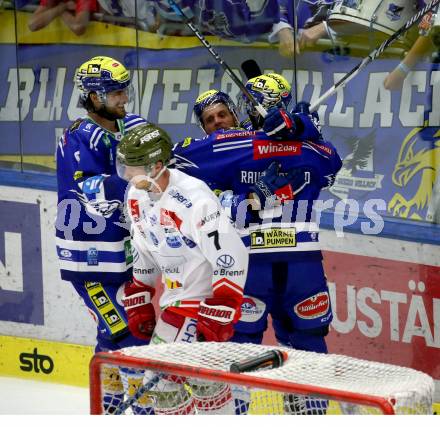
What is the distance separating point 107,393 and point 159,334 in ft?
1.56

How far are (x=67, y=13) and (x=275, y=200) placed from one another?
205cm

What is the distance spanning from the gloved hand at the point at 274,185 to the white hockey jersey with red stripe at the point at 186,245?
1.48ft

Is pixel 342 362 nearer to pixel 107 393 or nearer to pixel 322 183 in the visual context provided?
pixel 107 393

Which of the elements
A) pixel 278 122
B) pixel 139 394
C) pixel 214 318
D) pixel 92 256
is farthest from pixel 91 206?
pixel 139 394

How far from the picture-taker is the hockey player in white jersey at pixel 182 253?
3.95 metres

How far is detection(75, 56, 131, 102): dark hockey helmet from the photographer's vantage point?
4746 mm

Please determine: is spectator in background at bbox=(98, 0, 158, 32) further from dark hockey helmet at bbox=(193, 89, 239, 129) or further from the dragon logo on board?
the dragon logo on board

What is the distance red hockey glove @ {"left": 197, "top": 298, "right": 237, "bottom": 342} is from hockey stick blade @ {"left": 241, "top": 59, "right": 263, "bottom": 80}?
1.77 meters

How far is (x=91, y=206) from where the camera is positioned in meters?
4.71

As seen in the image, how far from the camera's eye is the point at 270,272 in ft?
15.1

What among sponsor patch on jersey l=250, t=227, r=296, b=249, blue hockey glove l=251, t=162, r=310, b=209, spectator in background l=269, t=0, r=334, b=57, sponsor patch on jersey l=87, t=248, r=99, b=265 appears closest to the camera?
blue hockey glove l=251, t=162, r=310, b=209

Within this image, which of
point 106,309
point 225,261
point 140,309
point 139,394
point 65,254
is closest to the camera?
point 139,394

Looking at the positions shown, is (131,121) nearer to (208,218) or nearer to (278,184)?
(278,184)

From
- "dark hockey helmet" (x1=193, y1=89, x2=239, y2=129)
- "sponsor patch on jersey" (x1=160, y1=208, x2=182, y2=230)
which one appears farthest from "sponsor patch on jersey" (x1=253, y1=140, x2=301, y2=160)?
"sponsor patch on jersey" (x1=160, y1=208, x2=182, y2=230)
